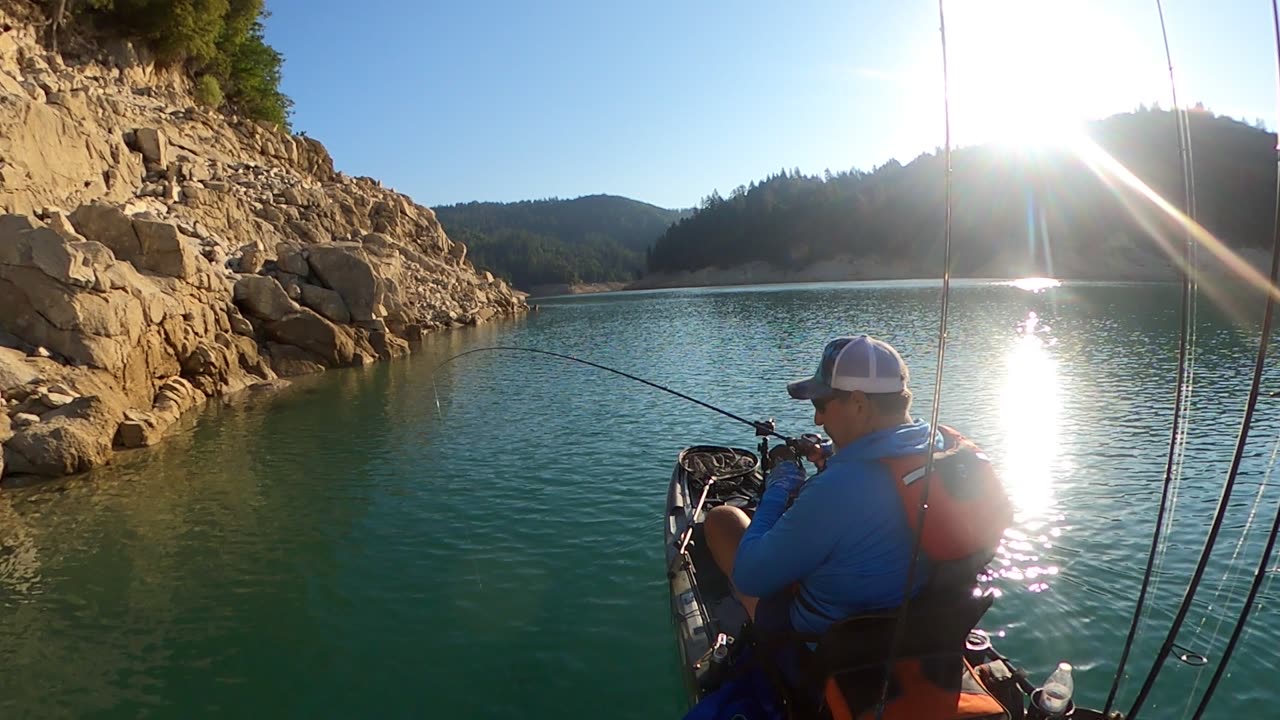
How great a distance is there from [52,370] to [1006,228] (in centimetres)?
11989

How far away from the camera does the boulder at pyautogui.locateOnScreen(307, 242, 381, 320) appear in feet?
102

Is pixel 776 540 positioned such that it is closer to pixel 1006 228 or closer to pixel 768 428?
pixel 768 428

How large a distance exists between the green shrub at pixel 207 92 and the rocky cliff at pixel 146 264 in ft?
2.51

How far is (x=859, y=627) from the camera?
11.2 feet

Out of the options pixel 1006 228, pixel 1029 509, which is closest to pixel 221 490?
pixel 1029 509

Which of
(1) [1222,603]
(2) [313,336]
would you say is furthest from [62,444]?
(1) [1222,603]

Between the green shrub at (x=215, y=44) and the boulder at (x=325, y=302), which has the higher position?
the green shrub at (x=215, y=44)

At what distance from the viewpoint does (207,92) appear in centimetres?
4478

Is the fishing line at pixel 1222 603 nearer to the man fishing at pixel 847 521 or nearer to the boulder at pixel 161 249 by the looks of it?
the man fishing at pixel 847 521

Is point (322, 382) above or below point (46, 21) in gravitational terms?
below

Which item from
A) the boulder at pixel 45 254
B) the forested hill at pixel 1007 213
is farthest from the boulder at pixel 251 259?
the forested hill at pixel 1007 213

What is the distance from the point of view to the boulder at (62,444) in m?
13.3

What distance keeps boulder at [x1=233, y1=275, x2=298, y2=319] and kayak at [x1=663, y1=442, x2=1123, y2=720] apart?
2183 cm

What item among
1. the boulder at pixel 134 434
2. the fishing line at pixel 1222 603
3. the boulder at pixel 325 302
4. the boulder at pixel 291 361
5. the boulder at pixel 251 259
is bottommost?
the fishing line at pixel 1222 603
